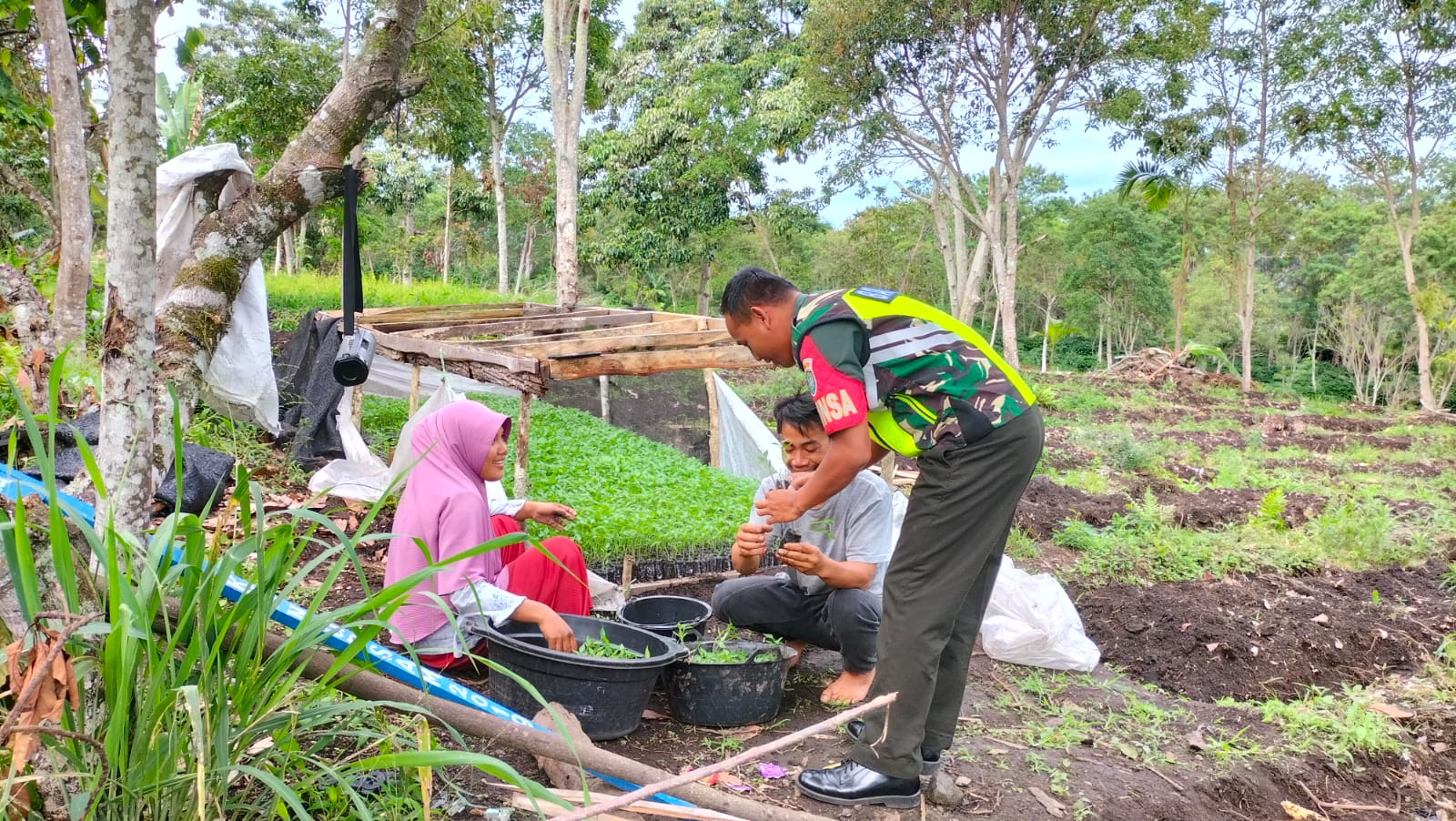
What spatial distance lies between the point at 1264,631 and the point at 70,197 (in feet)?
19.4

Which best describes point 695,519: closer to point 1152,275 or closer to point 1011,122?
point 1011,122

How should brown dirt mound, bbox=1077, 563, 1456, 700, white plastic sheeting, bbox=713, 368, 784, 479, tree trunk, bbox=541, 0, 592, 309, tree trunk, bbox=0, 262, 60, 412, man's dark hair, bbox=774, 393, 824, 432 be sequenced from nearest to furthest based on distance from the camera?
man's dark hair, bbox=774, 393, 824, 432 → brown dirt mound, bbox=1077, 563, 1456, 700 → tree trunk, bbox=0, 262, 60, 412 → white plastic sheeting, bbox=713, 368, 784, 479 → tree trunk, bbox=541, 0, 592, 309

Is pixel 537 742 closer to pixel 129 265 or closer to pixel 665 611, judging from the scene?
pixel 129 265

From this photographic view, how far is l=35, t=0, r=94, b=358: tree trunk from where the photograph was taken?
447cm

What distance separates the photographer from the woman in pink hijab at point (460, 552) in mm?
2766

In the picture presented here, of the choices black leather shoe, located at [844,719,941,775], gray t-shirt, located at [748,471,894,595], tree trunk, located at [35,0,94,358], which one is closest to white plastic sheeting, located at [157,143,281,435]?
tree trunk, located at [35,0,94,358]

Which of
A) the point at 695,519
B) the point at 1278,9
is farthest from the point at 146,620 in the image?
the point at 1278,9

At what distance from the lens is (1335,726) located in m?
3.31

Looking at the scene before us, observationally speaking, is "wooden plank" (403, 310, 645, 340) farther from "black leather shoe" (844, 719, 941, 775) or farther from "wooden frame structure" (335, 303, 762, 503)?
"black leather shoe" (844, 719, 941, 775)

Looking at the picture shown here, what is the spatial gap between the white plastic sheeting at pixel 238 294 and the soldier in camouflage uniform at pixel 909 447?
1948 mm

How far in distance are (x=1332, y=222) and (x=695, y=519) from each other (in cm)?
2928

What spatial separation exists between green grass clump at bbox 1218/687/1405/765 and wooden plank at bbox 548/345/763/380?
2.66 meters

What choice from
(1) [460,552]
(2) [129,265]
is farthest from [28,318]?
(2) [129,265]

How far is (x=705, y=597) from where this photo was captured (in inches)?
178
